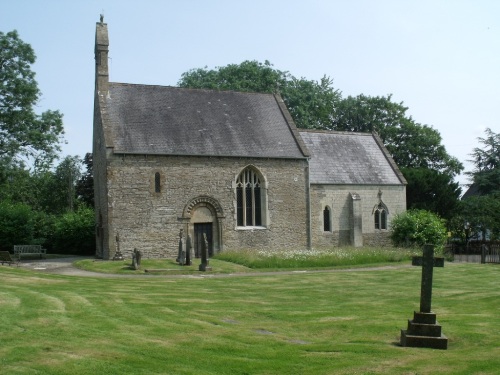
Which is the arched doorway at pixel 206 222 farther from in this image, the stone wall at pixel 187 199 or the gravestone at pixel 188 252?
the gravestone at pixel 188 252

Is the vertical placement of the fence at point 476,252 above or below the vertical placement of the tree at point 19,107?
below

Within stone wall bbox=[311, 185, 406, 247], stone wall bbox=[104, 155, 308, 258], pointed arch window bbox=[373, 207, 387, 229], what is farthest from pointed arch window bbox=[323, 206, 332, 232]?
pointed arch window bbox=[373, 207, 387, 229]

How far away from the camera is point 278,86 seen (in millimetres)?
64062

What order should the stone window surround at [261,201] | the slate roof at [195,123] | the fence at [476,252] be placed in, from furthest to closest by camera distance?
the stone window surround at [261,201]
the slate roof at [195,123]
the fence at [476,252]

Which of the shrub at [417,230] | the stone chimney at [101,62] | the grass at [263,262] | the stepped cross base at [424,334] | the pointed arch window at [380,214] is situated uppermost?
the stone chimney at [101,62]

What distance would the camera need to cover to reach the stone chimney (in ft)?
120

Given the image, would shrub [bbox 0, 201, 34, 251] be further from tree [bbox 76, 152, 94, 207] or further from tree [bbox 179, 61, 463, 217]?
tree [bbox 179, 61, 463, 217]

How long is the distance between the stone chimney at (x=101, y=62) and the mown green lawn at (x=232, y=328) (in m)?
17.6

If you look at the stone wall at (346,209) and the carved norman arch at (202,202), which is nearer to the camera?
the carved norman arch at (202,202)

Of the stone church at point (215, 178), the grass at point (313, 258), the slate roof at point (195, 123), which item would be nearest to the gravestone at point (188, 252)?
the grass at point (313, 258)

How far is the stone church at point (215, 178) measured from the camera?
34.5 m

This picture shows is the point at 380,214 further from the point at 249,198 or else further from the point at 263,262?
the point at 263,262

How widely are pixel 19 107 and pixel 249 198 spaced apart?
17.6m

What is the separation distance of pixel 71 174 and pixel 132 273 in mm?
53778
